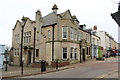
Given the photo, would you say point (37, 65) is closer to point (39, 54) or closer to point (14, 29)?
point (39, 54)

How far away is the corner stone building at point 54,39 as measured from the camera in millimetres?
25578

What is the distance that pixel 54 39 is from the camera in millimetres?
25781

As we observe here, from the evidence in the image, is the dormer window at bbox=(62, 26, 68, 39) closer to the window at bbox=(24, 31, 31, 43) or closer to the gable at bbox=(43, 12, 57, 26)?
the gable at bbox=(43, 12, 57, 26)

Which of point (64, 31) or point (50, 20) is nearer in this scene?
point (64, 31)

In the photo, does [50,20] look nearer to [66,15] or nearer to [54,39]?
[66,15]

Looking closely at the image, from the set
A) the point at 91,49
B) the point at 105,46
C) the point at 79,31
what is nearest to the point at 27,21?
Result: the point at 79,31

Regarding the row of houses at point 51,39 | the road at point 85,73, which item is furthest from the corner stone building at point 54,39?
the road at point 85,73

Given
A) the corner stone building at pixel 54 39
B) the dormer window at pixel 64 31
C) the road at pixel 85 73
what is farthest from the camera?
the dormer window at pixel 64 31

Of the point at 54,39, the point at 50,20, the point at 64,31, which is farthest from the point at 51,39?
the point at 50,20

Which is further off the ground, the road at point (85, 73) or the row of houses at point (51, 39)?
the row of houses at point (51, 39)

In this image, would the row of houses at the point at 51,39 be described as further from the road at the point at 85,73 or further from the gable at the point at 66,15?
the road at the point at 85,73

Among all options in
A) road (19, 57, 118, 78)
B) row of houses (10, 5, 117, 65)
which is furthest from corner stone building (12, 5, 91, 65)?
road (19, 57, 118, 78)

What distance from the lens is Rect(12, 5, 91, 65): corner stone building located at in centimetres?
2558

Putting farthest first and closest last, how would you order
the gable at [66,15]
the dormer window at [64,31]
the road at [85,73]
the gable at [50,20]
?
the gable at [50,20] → the gable at [66,15] → the dormer window at [64,31] → the road at [85,73]
